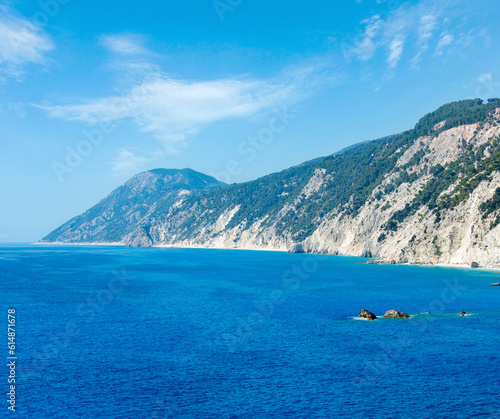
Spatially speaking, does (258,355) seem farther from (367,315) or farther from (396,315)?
(396,315)

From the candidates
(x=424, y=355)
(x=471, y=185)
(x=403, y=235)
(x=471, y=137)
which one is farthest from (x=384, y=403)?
(x=471, y=137)

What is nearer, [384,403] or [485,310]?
[384,403]

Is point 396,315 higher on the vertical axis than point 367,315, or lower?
lower

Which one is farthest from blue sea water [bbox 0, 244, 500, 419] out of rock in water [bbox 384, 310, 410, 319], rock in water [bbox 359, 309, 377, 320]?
rock in water [bbox 384, 310, 410, 319]

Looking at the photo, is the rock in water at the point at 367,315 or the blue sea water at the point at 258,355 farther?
the rock in water at the point at 367,315

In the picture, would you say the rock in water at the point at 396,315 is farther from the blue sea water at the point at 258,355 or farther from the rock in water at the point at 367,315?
the rock in water at the point at 367,315

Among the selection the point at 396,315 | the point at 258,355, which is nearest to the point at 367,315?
the point at 396,315

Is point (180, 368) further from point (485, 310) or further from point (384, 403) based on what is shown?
point (485, 310)

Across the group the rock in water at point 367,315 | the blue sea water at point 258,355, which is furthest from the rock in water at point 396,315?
the rock in water at point 367,315
